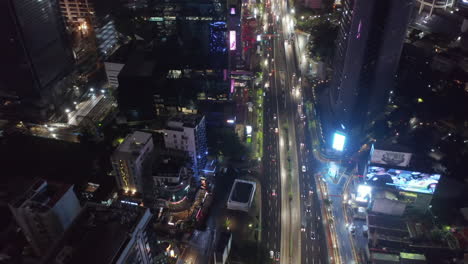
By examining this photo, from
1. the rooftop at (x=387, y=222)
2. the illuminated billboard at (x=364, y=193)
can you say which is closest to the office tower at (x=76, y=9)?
the illuminated billboard at (x=364, y=193)

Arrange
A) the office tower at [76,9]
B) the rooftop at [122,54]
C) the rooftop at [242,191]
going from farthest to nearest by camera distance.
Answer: the office tower at [76,9], the rooftop at [122,54], the rooftop at [242,191]

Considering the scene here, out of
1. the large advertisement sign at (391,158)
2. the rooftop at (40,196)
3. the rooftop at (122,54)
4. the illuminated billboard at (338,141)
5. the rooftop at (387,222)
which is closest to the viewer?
the rooftop at (40,196)

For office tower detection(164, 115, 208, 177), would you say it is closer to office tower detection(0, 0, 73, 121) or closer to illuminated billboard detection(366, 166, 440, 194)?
illuminated billboard detection(366, 166, 440, 194)

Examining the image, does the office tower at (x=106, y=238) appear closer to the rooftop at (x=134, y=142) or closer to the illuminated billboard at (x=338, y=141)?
the rooftop at (x=134, y=142)

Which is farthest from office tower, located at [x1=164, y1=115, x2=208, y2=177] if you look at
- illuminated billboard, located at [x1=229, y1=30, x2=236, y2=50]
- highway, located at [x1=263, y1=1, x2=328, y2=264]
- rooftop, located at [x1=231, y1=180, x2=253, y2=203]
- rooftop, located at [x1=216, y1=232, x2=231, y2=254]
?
illuminated billboard, located at [x1=229, y1=30, x2=236, y2=50]

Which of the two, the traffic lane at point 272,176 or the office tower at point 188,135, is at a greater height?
the office tower at point 188,135

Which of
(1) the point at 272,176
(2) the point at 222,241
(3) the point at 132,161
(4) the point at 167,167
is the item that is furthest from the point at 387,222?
(3) the point at 132,161

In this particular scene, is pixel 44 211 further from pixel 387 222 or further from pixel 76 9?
pixel 76 9
